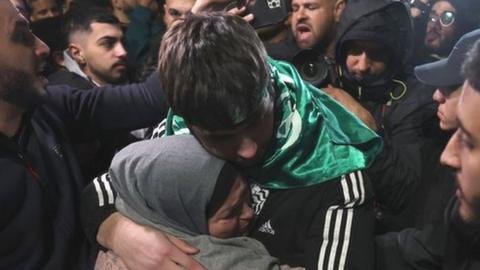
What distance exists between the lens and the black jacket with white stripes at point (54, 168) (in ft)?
4.62

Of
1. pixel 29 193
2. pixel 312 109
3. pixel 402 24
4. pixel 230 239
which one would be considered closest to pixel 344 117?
pixel 312 109

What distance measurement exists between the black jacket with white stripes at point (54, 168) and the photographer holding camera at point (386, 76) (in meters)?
0.73

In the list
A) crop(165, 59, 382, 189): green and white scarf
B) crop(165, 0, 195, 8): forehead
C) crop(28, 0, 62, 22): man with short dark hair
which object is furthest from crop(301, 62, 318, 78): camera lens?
crop(28, 0, 62, 22): man with short dark hair

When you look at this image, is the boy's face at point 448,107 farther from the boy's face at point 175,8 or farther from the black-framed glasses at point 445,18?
the boy's face at point 175,8

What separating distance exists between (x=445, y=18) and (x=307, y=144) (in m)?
2.24

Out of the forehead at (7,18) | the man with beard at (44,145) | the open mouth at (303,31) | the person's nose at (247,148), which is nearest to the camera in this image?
the person's nose at (247,148)

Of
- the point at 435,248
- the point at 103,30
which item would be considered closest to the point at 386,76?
the point at 435,248

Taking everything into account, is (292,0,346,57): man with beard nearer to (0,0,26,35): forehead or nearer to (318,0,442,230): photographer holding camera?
(318,0,442,230): photographer holding camera

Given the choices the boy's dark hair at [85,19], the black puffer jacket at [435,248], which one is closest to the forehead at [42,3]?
the boy's dark hair at [85,19]

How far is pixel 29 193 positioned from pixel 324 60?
1071mm

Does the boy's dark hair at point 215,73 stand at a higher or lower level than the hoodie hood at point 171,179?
higher

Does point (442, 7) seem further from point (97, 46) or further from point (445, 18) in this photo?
point (97, 46)

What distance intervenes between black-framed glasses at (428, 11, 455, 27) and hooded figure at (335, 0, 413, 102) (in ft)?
3.43

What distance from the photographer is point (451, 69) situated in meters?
1.88
